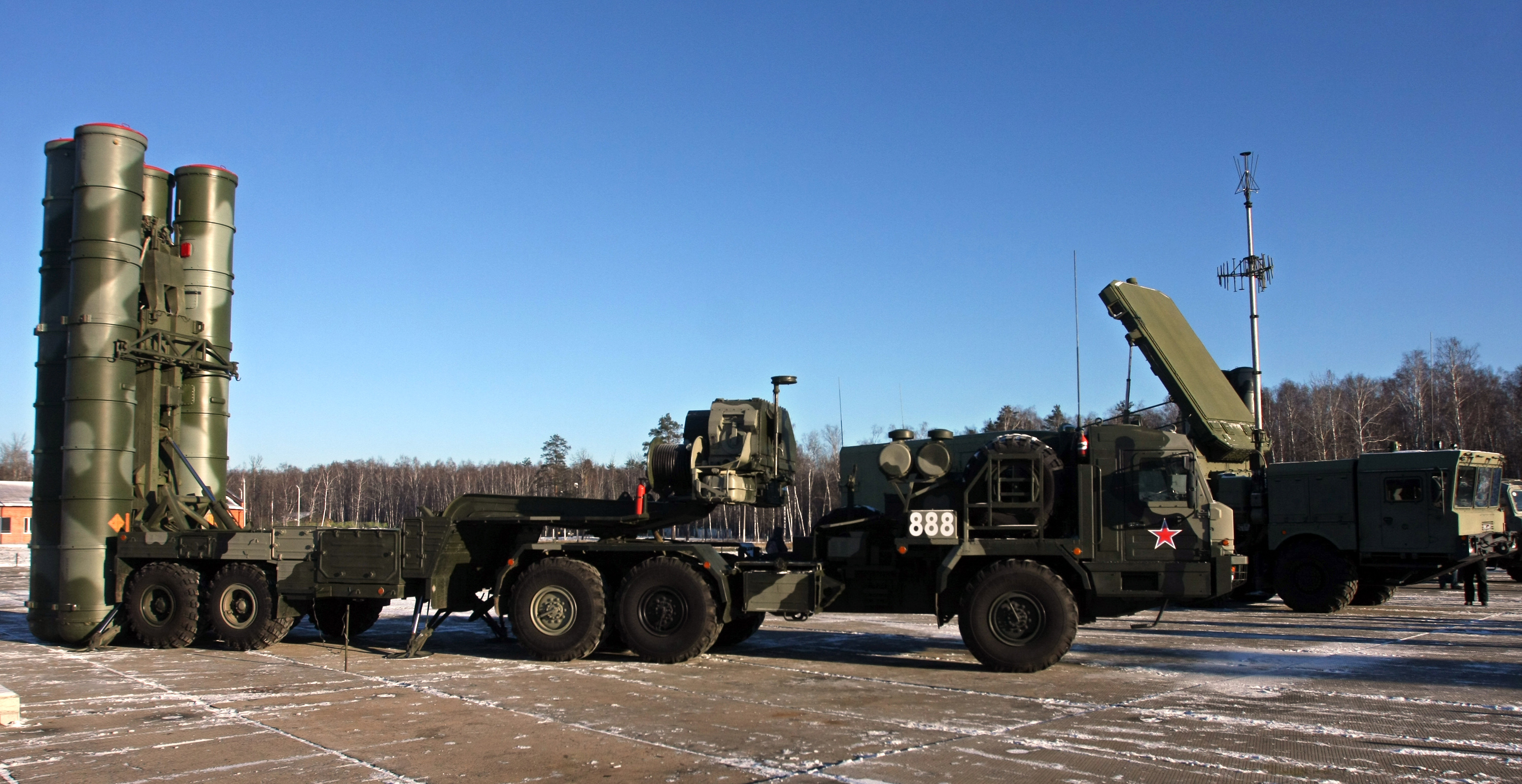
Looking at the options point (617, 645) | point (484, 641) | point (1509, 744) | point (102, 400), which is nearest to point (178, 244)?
point (102, 400)

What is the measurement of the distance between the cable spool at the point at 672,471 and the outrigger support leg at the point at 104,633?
22.9 feet

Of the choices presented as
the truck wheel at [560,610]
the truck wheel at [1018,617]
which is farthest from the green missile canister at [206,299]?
the truck wheel at [1018,617]

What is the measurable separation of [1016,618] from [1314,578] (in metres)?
9.37

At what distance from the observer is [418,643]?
→ 1238cm

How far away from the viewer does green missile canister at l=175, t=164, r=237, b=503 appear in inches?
600

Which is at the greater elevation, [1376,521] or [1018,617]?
[1376,521]

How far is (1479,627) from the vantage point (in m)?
14.9

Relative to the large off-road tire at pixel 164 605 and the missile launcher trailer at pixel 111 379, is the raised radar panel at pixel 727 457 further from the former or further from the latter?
the missile launcher trailer at pixel 111 379

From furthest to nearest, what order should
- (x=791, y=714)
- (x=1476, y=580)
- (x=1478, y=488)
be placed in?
(x=1476, y=580), (x=1478, y=488), (x=791, y=714)

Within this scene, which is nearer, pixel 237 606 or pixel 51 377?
pixel 237 606

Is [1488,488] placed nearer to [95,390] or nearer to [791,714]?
[791,714]

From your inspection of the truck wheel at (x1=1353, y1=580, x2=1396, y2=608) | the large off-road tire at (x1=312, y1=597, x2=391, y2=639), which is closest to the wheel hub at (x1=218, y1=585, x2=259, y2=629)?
the large off-road tire at (x1=312, y1=597, x2=391, y2=639)

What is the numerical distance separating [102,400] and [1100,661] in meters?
12.2

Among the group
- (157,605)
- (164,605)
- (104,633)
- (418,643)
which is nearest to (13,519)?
(104,633)
